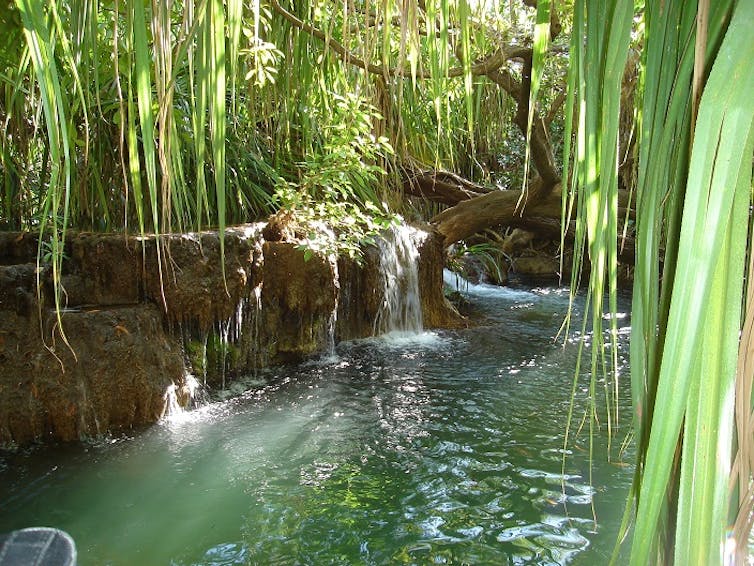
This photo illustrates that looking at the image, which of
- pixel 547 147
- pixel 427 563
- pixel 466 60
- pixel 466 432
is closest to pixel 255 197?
pixel 547 147

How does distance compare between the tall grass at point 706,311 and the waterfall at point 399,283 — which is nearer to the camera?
the tall grass at point 706,311

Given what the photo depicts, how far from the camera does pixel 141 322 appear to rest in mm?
4594

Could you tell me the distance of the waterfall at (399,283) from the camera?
6.78 meters

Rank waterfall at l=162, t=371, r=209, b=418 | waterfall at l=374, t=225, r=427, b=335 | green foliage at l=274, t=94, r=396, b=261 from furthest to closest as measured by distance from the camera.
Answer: waterfall at l=374, t=225, r=427, b=335 → green foliage at l=274, t=94, r=396, b=261 → waterfall at l=162, t=371, r=209, b=418

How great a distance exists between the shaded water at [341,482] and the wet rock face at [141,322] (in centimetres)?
29

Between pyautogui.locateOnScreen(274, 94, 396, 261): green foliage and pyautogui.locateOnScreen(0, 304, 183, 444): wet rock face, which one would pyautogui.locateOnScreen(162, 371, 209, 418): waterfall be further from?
pyautogui.locateOnScreen(274, 94, 396, 261): green foliage

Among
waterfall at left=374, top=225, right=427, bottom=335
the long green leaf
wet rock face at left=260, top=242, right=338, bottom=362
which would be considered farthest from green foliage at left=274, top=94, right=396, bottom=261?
the long green leaf

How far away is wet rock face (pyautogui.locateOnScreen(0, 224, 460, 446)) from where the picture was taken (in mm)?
4094

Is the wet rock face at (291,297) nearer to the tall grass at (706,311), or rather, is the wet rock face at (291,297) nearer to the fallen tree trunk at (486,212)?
the fallen tree trunk at (486,212)

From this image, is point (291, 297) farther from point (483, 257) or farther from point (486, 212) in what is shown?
point (483, 257)

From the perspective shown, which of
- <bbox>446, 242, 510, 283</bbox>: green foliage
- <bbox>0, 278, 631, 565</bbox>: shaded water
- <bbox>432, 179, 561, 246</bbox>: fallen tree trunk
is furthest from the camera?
<bbox>446, 242, 510, 283</bbox>: green foliage

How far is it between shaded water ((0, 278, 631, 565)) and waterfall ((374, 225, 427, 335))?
163 cm

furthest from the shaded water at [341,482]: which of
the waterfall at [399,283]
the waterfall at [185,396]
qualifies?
the waterfall at [399,283]

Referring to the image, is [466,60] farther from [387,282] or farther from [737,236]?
[387,282]
